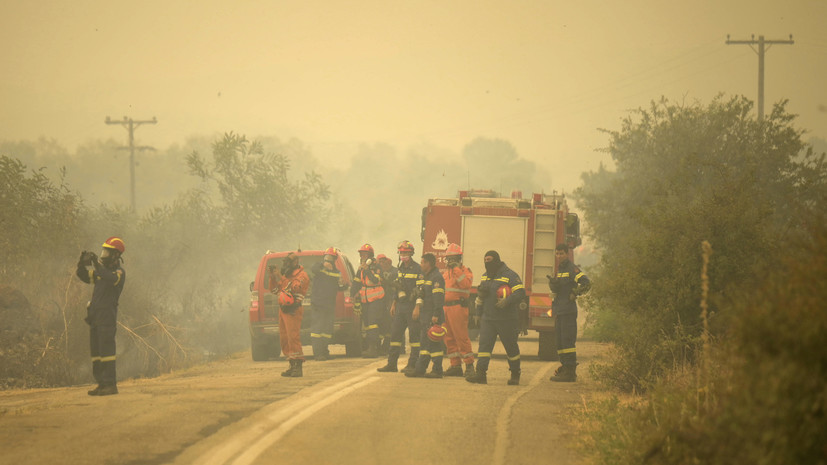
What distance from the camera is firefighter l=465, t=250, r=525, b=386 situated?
42.0 ft

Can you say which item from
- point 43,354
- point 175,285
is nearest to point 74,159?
point 175,285

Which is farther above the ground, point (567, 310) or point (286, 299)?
point (286, 299)

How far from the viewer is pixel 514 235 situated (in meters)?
18.0

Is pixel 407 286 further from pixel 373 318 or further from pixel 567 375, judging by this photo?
pixel 373 318

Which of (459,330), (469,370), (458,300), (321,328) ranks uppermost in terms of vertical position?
(458,300)

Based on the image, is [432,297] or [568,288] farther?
[568,288]

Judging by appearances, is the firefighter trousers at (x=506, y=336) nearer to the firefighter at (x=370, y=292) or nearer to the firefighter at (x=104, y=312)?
the firefighter at (x=370, y=292)

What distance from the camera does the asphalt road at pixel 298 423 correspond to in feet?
25.5

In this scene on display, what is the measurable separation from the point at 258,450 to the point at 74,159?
3864 inches

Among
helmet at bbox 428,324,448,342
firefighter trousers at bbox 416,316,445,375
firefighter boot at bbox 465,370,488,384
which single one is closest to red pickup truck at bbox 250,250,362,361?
firefighter trousers at bbox 416,316,445,375

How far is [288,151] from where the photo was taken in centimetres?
13062

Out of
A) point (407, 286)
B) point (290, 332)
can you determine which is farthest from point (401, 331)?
point (290, 332)

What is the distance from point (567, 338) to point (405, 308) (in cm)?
242

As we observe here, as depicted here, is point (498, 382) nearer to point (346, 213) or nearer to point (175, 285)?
point (175, 285)
